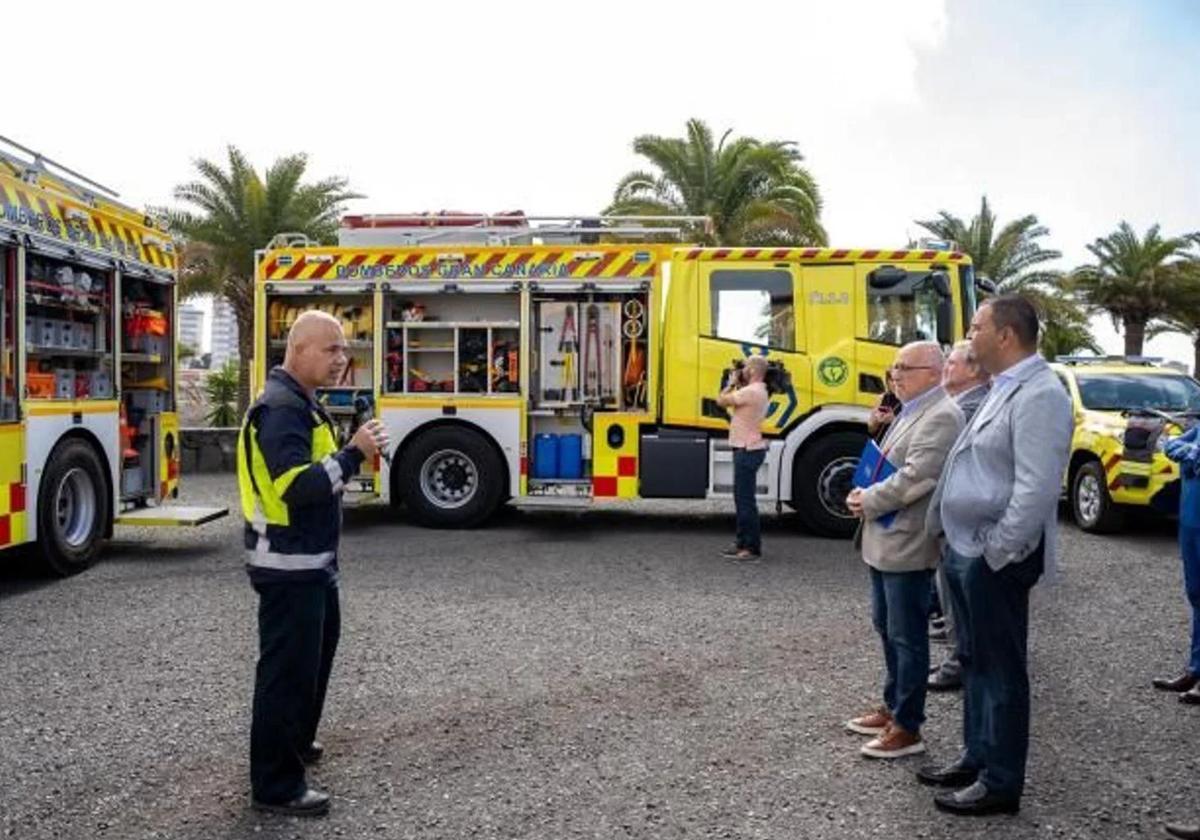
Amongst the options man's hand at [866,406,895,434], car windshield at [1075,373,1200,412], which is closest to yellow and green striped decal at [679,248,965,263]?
car windshield at [1075,373,1200,412]

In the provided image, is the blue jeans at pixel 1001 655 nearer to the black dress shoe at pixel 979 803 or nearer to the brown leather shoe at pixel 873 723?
the black dress shoe at pixel 979 803

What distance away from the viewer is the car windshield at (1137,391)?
38.4 ft

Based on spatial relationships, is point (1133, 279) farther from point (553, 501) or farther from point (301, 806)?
point (301, 806)

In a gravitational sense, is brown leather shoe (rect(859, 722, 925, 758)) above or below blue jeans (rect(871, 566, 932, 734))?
below

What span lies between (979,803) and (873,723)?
89 centimetres

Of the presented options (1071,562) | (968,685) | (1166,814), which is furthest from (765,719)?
(1071,562)

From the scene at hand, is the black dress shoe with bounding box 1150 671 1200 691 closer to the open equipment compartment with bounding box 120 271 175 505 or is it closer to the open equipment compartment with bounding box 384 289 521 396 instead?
the open equipment compartment with bounding box 384 289 521 396

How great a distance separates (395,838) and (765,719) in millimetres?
1921

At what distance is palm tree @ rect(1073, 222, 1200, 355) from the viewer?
2880 centimetres

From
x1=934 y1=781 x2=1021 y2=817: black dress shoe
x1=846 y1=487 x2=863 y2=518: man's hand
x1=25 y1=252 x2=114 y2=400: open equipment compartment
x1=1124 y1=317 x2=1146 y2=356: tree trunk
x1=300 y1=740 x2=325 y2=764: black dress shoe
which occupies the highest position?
x1=1124 y1=317 x2=1146 y2=356: tree trunk

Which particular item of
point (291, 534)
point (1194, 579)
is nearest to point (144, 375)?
point (291, 534)

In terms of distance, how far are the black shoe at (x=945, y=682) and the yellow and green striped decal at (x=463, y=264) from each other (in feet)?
18.6

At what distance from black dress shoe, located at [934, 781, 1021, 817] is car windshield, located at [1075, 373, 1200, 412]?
856cm

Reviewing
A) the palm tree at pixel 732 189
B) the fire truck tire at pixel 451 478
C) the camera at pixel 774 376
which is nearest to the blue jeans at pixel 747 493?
the camera at pixel 774 376
